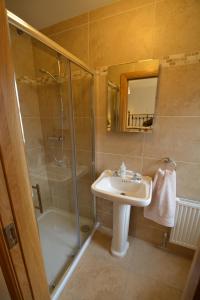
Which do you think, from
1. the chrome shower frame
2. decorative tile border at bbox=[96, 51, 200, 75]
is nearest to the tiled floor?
the chrome shower frame

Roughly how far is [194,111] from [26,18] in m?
1.92

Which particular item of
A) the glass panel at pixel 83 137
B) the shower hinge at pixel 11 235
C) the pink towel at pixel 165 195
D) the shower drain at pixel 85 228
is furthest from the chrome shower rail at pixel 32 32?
the shower drain at pixel 85 228

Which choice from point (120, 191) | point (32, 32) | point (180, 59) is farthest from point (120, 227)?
point (32, 32)

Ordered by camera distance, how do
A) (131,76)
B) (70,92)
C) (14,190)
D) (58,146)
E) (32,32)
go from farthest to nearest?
(58,146) → (70,92) → (131,76) → (32,32) → (14,190)

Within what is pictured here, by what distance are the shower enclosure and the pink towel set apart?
30.5 inches

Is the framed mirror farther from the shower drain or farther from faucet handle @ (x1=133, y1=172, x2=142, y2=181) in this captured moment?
the shower drain

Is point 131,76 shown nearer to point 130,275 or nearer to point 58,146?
point 58,146

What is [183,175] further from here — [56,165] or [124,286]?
[56,165]

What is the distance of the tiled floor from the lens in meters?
1.24

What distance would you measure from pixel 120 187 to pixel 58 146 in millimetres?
921

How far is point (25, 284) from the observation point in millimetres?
612

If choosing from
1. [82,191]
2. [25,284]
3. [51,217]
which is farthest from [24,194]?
[51,217]

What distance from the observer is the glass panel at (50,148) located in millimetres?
1421

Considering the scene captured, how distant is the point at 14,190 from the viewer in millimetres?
512
